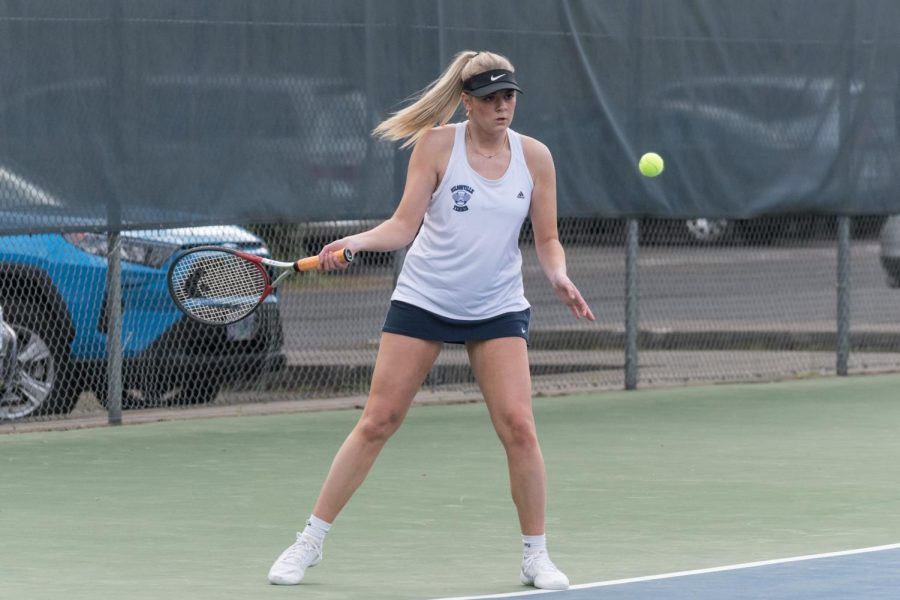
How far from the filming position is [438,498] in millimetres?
7785

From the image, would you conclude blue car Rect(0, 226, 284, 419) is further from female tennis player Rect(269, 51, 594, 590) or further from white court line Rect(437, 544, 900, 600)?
white court line Rect(437, 544, 900, 600)

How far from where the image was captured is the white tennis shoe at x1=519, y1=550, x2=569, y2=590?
5.82 metres

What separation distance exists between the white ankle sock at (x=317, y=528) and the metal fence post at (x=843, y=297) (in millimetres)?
7369

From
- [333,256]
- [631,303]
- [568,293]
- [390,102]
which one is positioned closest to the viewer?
[333,256]

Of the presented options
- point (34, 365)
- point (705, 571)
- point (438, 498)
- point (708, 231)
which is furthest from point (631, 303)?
point (705, 571)

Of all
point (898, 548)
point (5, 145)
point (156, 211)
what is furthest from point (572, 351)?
point (898, 548)

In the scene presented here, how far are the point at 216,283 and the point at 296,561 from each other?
1.12 meters

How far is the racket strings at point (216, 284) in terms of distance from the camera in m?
6.50

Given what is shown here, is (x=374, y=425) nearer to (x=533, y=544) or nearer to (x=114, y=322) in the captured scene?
(x=533, y=544)

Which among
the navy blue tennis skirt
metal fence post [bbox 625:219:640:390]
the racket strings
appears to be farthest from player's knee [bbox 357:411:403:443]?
metal fence post [bbox 625:219:640:390]

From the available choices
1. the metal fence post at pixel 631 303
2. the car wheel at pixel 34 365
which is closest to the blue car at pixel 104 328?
the car wheel at pixel 34 365

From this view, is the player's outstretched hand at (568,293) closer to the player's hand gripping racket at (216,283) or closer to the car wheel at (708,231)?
the player's hand gripping racket at (216,283)

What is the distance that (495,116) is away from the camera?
5953 mm

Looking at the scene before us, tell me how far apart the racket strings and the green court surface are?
83 centimetres
